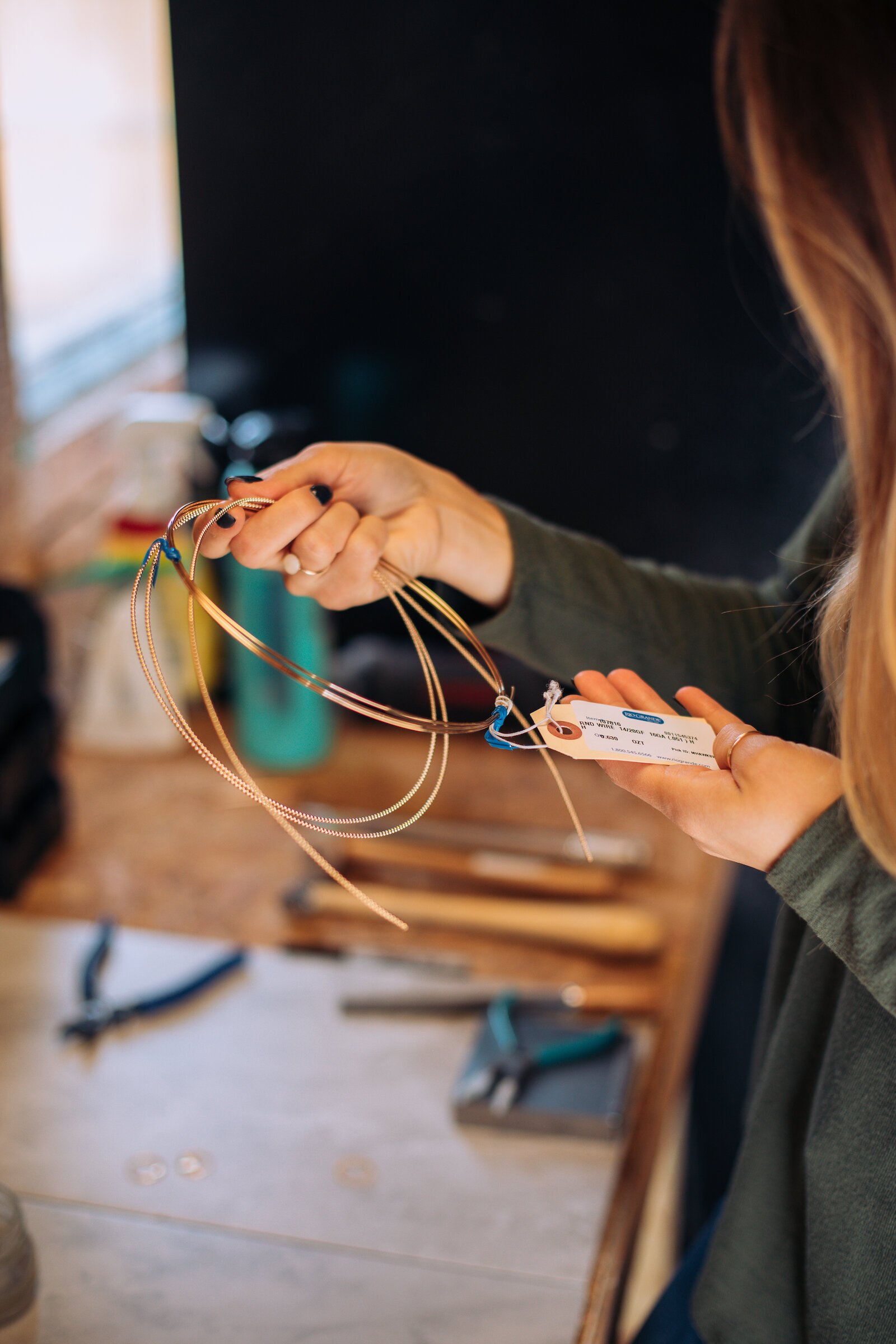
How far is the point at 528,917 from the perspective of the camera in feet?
3.51

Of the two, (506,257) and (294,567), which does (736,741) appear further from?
(506,257)

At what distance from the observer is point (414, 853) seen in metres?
1.17

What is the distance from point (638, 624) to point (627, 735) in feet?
0.60

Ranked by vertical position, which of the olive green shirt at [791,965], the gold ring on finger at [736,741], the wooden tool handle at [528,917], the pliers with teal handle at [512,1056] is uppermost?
the gold ring on finger at [736,741]

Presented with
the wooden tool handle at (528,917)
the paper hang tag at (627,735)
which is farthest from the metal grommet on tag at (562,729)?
the wooden tool handle at (528,917)

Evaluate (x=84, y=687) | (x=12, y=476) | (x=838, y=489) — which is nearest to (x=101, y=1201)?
(x=838, y=489)

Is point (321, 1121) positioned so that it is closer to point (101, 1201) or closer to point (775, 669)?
point (101, 1201)

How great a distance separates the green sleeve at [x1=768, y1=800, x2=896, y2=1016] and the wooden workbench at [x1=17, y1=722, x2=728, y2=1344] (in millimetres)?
328

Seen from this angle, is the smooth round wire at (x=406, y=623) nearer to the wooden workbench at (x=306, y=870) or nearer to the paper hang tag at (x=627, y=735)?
the paper hang tag at (x=627, y=735)

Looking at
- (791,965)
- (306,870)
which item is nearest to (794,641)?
(791,965)

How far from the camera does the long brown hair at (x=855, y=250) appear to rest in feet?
1.72

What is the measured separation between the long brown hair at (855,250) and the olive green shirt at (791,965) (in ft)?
0.17

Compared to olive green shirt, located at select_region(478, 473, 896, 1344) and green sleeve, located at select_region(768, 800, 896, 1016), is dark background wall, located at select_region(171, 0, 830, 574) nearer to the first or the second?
olive green shirt, located at select_region(478, 473, 896, 1344)

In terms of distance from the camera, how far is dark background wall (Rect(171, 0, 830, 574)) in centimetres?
128
